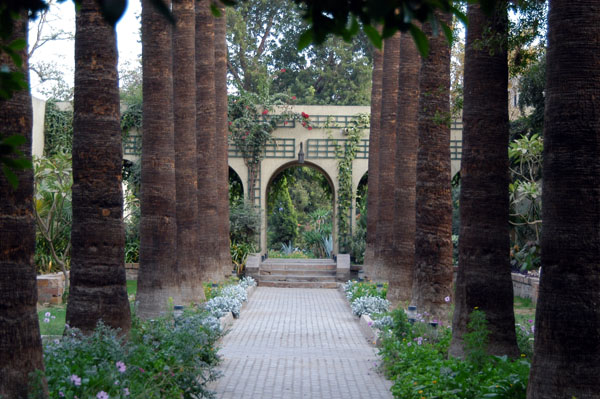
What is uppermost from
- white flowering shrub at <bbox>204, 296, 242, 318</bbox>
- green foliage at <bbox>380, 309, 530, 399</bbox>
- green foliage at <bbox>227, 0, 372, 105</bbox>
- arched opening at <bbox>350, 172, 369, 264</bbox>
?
green foliage at <bbox>227, 0, 372, 105</bbox>

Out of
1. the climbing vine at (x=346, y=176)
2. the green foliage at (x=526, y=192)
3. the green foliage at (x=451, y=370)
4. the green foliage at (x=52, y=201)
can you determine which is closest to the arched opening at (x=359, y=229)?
the climbing vine at (x=346, y=176)

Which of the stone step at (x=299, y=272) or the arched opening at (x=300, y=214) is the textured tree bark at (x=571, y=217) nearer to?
the stone step at (x=299, y=272)

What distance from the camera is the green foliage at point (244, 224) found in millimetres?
26047

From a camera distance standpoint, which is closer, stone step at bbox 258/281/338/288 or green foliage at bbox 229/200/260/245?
stone step at bbox 258/281/338/288

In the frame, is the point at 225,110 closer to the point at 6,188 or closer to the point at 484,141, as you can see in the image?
the point at 484,141

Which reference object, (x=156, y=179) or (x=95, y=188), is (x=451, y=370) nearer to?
(x=95, y=188)

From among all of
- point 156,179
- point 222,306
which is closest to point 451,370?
point 156,179

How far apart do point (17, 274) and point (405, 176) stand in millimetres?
11209

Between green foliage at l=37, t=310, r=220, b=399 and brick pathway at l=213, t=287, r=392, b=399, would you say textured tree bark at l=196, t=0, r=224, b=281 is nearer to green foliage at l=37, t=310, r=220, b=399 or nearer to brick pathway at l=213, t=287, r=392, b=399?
brick pathway at l=213, t=287, r=392, b=399

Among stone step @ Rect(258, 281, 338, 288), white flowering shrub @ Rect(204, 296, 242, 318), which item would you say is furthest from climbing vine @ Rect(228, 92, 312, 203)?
white flowering shrub @ Rect(204, 296, 242, 318)

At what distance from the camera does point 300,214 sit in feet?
144

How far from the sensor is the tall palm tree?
1162 centimetres

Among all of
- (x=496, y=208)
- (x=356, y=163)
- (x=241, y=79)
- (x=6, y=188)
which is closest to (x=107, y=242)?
(x=6, y=188)

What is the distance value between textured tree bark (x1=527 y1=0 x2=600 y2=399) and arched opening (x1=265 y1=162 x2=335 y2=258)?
74.2 feet
